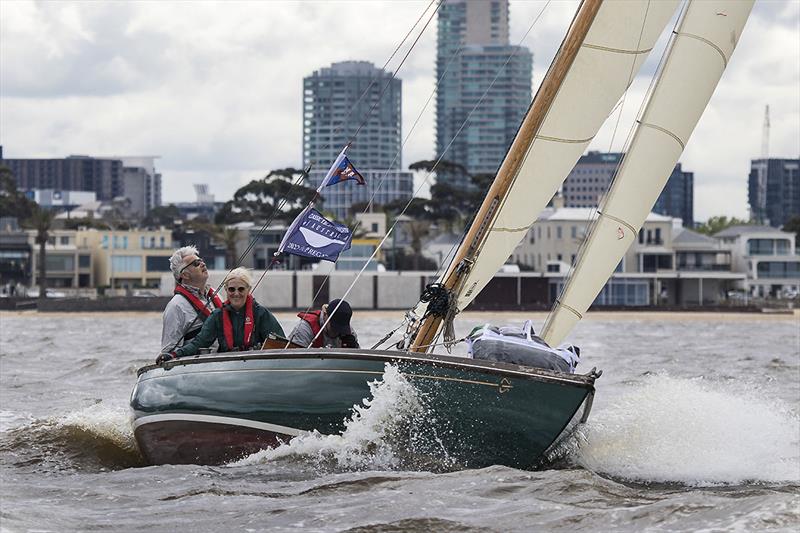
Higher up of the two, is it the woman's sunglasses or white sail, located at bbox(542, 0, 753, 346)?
white sail, located at bbox(542, 0, 753, 346)

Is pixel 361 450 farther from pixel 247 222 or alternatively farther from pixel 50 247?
pixel 247 222

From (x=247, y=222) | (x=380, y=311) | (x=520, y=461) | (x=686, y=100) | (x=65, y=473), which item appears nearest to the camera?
(x=520, y=461)

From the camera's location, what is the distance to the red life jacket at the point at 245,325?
13055 mm

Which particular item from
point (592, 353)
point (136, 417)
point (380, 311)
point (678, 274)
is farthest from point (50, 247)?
point (136, 417)

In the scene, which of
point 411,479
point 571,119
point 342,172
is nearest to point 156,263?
point 342,172

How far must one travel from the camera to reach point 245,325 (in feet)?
43.1

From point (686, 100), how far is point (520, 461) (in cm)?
477

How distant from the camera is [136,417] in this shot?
13695 mm

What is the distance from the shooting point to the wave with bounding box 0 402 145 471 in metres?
14.1

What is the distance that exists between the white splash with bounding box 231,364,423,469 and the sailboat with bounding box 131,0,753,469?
0.27ft

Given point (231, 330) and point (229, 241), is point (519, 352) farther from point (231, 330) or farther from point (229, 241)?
point (229, 241)

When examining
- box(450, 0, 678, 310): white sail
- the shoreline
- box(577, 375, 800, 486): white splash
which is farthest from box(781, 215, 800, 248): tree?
box(450, 0, 678, 310): white sail

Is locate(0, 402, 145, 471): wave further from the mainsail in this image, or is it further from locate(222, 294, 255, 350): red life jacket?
the mainsail

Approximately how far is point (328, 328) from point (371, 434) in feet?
4.39
